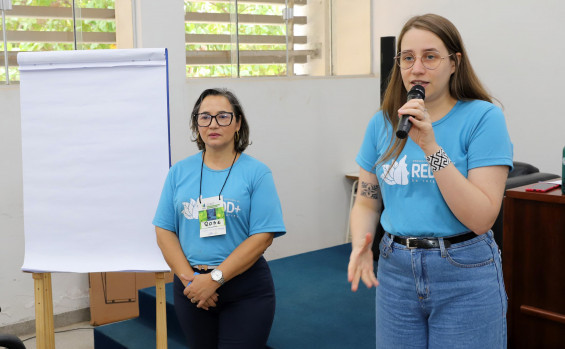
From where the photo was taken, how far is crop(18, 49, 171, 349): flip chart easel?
259cm

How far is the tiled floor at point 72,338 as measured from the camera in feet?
12.2

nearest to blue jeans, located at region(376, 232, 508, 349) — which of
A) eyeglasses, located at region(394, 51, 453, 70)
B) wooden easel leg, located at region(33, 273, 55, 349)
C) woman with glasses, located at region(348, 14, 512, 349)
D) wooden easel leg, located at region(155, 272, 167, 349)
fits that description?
woman with glasses, located at region(348, 14, 512, 349)

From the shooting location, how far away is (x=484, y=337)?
1369 millimetres

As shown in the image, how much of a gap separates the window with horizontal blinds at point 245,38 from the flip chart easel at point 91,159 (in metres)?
1.85

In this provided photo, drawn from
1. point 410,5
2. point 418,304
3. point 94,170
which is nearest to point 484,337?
point 418,304

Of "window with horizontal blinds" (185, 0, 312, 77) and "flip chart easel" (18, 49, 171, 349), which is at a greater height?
"window with horizontal blinds" (185, 0, 312, 77)

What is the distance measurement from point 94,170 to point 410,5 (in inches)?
132

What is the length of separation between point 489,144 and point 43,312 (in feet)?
6.51

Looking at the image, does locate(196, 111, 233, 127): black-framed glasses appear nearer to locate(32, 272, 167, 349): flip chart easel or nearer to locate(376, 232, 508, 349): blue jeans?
locate(32, 272, 167, 349): flip chart easel

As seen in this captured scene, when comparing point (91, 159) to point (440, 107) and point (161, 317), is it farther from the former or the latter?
point (440, 107)

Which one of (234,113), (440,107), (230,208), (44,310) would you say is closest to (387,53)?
(234,113)

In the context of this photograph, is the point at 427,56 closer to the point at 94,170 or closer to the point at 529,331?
the point at 529,331

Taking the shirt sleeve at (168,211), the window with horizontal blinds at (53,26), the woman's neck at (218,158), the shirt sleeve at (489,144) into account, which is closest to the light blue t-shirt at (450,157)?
the shirt sleeve at (489,144)

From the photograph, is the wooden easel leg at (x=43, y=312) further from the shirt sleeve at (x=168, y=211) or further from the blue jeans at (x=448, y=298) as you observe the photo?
the blue jeans at (x=448, y=298)
